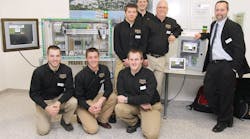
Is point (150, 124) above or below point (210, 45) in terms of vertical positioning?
below

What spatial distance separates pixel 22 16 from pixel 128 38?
202cm

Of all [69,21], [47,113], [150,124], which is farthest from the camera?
[69,21]

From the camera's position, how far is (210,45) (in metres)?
3.13

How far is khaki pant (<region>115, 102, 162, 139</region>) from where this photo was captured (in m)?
2.77

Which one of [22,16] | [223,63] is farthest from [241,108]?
[22,16]

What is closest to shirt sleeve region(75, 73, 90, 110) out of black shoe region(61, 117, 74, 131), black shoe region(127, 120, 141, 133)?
black shoe region(61, 117, 74, 131)

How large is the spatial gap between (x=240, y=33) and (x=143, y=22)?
1156mm

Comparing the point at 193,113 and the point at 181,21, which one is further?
the point at 181,21

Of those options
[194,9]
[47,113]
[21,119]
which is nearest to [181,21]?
[194,9]

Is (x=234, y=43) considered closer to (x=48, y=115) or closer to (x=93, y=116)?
(x=93, y=116)

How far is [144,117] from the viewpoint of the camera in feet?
9.45

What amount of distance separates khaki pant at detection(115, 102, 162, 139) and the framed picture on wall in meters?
1.65

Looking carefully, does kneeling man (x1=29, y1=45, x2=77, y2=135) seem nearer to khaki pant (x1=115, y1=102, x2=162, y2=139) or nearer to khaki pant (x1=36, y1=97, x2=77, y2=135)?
khaki pant (x1=36, y1=97, x2=77, y2=135)

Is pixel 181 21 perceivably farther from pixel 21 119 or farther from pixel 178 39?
pixel 21 119
